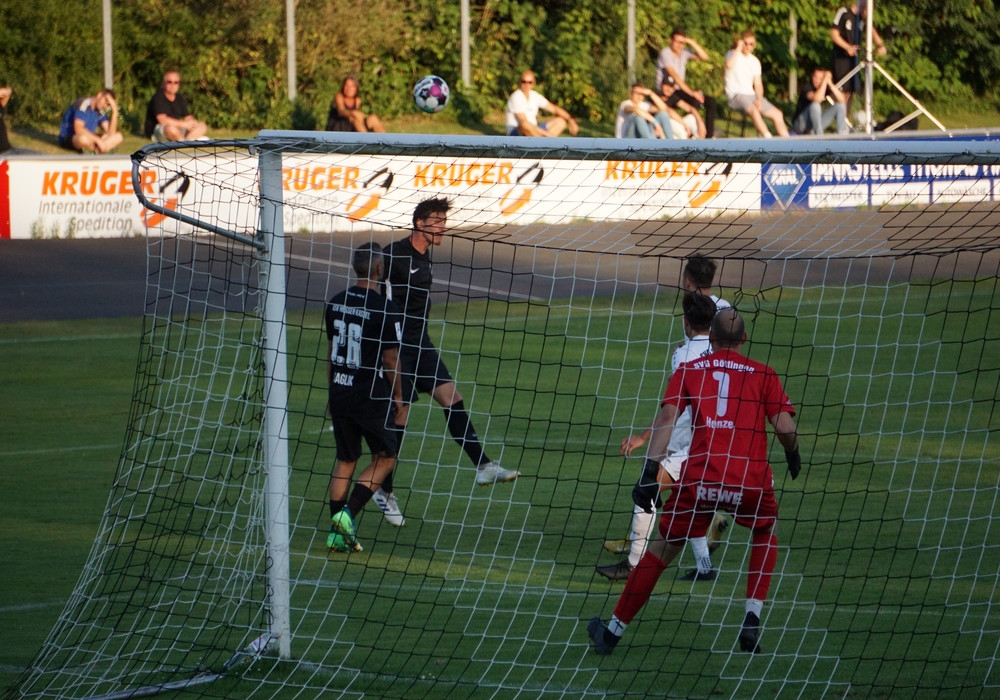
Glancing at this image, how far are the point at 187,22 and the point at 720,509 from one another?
79.1 feet

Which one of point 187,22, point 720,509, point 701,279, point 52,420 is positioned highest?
point 187,22

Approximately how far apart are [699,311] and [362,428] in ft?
7.20

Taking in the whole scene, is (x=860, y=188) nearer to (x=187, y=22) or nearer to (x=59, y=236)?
(x=59, y=236)

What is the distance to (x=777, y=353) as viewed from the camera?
43.1 ft

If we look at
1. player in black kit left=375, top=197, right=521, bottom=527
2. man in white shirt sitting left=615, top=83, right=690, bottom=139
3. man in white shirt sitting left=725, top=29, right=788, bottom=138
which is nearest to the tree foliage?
man in white shirt sitting left=725, top=29, right=788, bottom=138

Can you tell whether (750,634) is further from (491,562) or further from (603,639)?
(491,562)

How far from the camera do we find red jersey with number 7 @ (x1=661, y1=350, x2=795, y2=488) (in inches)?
224

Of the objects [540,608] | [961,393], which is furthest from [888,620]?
[961,393]

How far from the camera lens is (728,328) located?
579 cm

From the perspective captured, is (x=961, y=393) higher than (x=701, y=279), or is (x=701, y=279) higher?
(x=701, y=279)

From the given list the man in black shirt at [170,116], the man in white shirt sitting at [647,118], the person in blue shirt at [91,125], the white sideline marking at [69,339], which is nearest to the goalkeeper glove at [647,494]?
the white sideline marking at [69,339]

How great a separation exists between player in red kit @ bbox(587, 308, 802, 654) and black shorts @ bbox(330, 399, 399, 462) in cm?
208

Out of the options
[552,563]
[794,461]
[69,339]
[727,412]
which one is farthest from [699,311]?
[69,339]

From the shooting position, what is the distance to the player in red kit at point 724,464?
5695 millimetres
